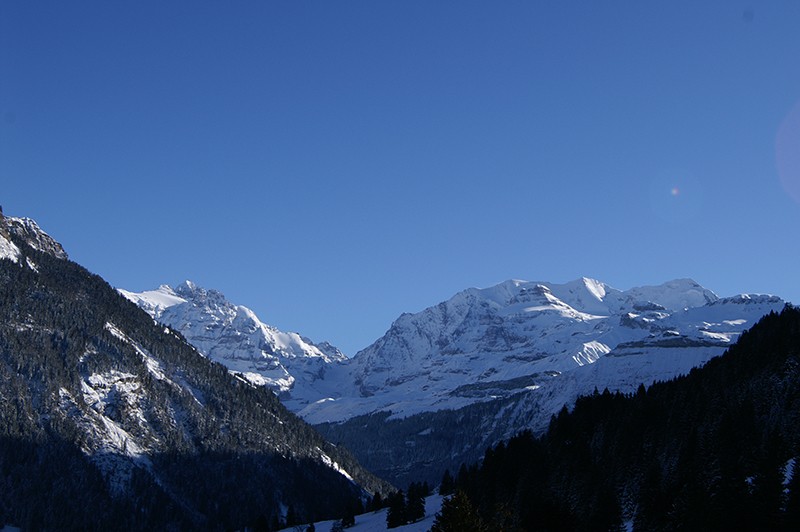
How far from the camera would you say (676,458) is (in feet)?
434

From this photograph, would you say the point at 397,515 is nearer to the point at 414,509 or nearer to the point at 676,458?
the point at 414,509

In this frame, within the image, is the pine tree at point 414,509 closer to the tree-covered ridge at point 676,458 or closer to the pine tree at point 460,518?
the tree-covered ridge at point 676,458

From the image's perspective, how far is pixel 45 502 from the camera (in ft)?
639

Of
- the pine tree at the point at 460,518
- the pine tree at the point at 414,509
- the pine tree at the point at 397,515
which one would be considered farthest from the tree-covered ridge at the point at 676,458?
the pine tree at the point at 397,515

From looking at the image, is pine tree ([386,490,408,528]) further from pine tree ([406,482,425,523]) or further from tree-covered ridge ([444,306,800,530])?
tree-covered ridge ([444,306,800,530])

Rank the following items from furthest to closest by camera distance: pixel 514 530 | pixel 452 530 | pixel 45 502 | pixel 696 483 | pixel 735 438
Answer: pixel 45 502
pixel 735 438
pixel 696 483
pixel 514 530
pixel 452 530

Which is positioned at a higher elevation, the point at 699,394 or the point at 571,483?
the point at 699,394

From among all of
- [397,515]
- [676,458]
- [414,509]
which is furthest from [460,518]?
[414,509]

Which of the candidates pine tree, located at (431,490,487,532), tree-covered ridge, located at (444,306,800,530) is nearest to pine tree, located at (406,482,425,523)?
tree-covered ridge, located at (444,306,800,530)

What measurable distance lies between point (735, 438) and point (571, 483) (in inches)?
1036

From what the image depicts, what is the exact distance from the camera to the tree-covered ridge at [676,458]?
97.2 meters

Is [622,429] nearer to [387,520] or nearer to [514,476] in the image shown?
[514,476]

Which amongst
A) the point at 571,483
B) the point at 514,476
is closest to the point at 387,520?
the point at 514,476

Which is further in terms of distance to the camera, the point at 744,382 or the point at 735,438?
the point at 744,382
